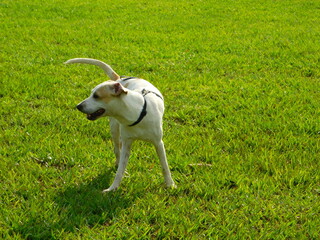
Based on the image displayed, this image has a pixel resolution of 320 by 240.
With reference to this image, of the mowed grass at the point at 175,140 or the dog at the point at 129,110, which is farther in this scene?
the mowed grass at the point at 175,140

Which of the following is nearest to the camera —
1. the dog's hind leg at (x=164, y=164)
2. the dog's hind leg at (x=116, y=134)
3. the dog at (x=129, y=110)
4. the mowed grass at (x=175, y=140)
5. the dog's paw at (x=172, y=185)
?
the dog at (x=129, y=110)

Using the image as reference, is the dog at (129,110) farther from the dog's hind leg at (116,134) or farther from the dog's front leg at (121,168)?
the dog's hind leg at (116,134)

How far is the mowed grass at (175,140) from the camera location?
407 cm

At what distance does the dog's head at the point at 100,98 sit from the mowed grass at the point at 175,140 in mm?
908

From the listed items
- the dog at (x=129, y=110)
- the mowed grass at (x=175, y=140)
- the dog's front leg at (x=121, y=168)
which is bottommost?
the mowed grass at (x=175, y=140)

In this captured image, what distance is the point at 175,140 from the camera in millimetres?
5719

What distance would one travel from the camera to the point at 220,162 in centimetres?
515

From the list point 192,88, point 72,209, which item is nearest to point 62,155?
point 72,209

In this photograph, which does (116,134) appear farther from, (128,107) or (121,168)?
(128,107)

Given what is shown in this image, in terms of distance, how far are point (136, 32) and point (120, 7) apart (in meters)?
4.09

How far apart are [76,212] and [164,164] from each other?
3.23ft

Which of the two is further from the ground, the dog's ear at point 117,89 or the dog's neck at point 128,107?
the dog's ear at point 117,89

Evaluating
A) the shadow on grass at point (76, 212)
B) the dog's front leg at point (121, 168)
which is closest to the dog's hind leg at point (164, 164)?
the dog's front leg at point (121, 168)

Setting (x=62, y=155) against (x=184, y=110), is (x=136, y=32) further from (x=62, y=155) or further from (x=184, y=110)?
(x=62, y=155)
